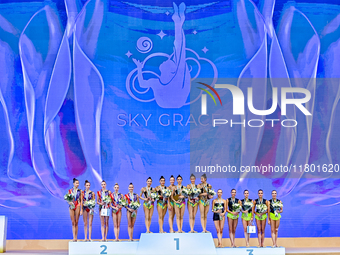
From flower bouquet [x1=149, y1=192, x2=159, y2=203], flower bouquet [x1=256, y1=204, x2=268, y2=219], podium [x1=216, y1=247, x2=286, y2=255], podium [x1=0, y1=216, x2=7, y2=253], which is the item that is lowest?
podium [x1=216, y1=247, x2=286, y2=255]

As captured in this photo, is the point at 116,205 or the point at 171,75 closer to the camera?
the point at 116,205

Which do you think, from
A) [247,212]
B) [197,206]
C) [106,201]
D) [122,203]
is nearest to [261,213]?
[247,212]

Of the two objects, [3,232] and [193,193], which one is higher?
[193,193]

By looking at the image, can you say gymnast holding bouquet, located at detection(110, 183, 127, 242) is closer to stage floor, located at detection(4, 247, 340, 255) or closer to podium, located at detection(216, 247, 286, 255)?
stage floor, located at detection(4, 247, 340, 255)

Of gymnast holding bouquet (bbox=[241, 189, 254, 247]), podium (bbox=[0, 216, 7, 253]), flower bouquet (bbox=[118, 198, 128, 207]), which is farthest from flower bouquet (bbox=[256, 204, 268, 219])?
podium (bbox=[0, 216, 7, 253])

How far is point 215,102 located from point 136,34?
221 centimetres

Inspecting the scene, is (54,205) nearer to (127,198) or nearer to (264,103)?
(127,198)

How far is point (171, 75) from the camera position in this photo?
31.5 feet

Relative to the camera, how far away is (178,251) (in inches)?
307

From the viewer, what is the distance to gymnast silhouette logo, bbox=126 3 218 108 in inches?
378

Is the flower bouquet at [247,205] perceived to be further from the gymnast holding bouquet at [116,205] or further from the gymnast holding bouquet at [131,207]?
the gymnast holding bouquet at [116,205]

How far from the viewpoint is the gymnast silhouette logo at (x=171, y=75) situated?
31.5 ft

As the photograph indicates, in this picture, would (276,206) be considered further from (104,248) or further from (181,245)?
(104,248)

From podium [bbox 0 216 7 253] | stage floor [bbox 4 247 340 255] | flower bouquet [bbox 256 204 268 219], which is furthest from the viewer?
stage floor [bbox 4 247 340 255]
